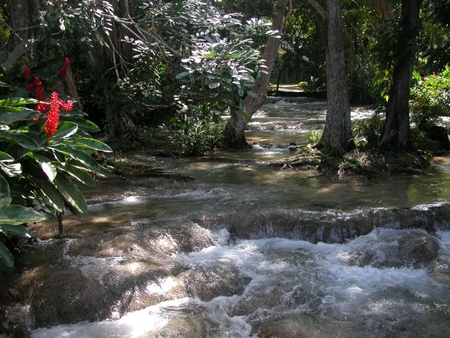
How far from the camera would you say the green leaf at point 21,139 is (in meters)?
3.93

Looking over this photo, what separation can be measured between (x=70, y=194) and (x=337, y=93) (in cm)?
734

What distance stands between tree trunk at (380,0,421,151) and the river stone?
4.21 m

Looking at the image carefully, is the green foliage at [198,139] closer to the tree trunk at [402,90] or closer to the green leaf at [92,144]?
the tree trunk at [402,90]

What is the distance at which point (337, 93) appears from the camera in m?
10.6

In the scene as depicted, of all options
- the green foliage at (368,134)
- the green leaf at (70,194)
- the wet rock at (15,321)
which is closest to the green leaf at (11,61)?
the green leaf at (70,194)

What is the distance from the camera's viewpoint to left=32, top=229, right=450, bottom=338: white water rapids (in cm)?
461

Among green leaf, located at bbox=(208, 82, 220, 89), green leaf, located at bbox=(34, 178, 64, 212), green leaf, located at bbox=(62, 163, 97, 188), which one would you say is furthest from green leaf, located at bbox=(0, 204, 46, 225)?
green leaf, located at bbox=(208, 82, 220, 89)

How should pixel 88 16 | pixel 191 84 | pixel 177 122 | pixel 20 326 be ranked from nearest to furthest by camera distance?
1. pixel 20 326
2. pixel 191 84
3. pixel 88 16
4. pixel 177 122

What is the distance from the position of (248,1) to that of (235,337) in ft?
89.2

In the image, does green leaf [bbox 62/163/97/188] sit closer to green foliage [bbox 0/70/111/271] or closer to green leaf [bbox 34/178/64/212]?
green foliage [bbox 0/70/111/271]

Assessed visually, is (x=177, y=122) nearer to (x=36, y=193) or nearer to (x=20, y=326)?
(x=36, y=193)

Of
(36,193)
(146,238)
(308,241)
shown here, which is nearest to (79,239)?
(146,238)

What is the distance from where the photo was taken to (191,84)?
4.91 m

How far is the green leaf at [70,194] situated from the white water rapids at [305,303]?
1.11 meters
